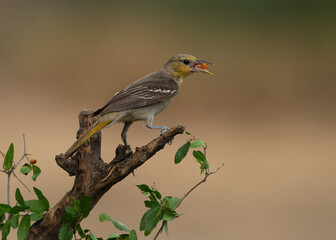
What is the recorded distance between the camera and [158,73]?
466 cm

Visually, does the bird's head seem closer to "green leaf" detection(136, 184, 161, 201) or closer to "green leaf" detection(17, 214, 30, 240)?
"green leaf" detection(136, 184, 161, 201)

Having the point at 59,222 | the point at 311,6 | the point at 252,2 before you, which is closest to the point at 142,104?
→ the point at 59,222

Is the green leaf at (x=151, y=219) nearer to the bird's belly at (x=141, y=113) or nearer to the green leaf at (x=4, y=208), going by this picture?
the green leaf at (x=4, y=208)

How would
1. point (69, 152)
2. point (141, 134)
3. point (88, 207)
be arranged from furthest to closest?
point (141, 134) < point (69, 152) < point (88, 207)

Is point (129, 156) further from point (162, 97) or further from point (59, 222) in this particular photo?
point (162, 97)

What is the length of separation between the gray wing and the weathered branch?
0.69 m

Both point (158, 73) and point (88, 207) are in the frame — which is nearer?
point (88, 207)

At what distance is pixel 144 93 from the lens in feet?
14.0

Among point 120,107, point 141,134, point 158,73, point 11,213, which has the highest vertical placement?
point 141,134

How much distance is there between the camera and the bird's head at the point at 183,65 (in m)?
4.66

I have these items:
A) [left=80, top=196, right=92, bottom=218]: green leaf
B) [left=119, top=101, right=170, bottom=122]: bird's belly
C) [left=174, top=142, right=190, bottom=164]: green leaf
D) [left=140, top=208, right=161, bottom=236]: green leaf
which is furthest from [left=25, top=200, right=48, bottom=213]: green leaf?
[left=119, top=101, right=170, bottom=122]: bird's belly

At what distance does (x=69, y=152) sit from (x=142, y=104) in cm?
105

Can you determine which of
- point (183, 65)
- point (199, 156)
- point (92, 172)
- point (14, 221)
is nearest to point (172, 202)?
point (199, 156)

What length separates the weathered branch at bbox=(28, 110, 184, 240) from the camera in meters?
2.93
